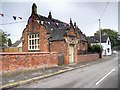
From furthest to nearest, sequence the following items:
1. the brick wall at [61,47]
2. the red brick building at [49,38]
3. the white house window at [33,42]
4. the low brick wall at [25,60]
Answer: the white house window at [33,42] → the red brick building at [49,38] → the brick wall at [61,47] → the low brick wall at [25,60]

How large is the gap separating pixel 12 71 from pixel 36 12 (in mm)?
17297

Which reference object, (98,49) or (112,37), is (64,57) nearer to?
(98,49)

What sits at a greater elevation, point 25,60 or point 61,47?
point 61,47

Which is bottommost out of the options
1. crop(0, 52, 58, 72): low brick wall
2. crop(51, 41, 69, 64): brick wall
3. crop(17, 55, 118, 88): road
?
crop(17, 55, 118, 88): road

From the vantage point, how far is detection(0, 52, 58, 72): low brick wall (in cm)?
1400

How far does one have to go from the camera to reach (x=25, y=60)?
16.3 m

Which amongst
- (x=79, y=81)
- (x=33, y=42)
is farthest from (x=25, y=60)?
(x=33, y=42)

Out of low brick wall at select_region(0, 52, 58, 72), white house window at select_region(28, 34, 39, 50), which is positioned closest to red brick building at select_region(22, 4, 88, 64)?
white house window at select_region(28, 34, 39, 50)

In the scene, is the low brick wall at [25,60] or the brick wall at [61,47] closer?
the low brick wall at [25,60]

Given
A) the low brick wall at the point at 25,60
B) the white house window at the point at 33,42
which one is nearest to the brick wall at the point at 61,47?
the white house window at the point at 33,42

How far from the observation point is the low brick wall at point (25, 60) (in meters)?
14.0

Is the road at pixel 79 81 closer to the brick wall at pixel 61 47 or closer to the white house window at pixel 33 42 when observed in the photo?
the brick wall at pixel 61 47

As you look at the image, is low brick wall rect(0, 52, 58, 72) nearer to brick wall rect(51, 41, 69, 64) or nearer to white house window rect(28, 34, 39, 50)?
brick wall rect(51, 41, 69, 64)

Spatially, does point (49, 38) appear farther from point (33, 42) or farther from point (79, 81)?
point (79, 81)
